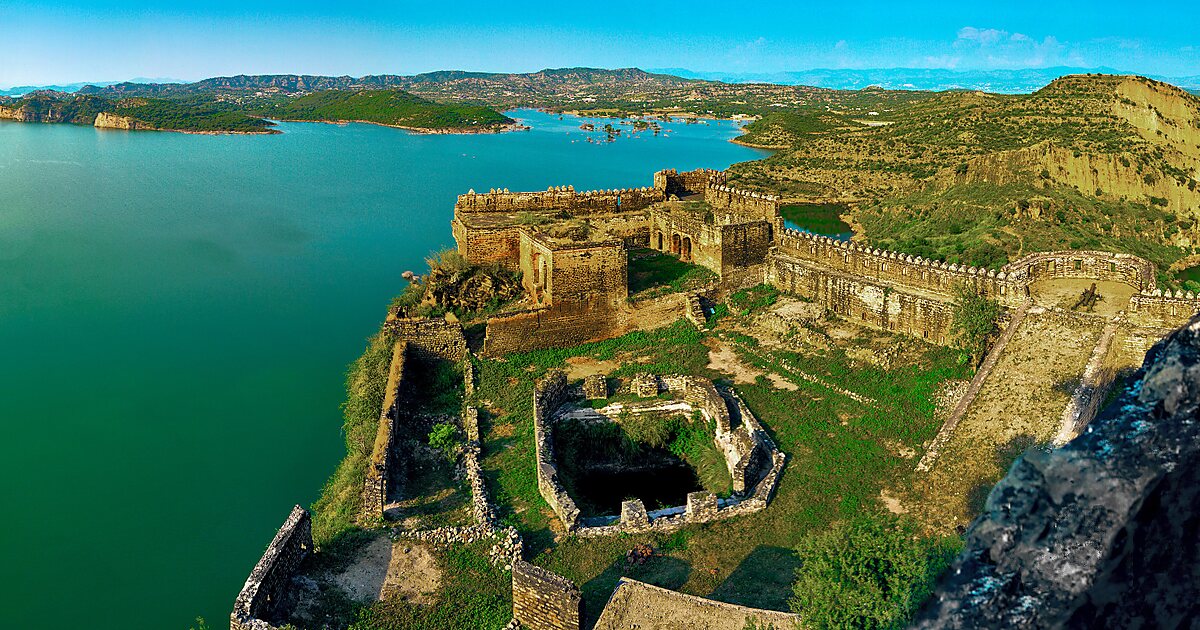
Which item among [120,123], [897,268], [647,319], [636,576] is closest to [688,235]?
[647,319]

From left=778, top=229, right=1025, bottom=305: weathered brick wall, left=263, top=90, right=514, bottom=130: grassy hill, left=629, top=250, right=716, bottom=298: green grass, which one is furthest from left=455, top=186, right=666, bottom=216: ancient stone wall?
left=263, top=90, right=514, bottom=130: grassy hill

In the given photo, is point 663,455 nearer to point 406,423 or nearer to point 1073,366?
point 406,423

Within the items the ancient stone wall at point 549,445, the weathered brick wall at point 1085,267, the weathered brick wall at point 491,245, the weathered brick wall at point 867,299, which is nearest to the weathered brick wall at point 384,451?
the ancient stone wall at point 549,445

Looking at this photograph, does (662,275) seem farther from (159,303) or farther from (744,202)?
(159,303)

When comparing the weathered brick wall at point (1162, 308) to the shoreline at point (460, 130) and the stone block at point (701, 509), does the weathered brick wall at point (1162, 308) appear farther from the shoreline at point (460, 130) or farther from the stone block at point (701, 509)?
the shoreline at point (460, 130)

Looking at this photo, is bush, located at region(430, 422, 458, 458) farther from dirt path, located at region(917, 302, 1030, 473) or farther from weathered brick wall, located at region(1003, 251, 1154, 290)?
weathered brick wall, located at region(1003, 251, 1154, 290)

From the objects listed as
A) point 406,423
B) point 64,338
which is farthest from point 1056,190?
point 64,338
